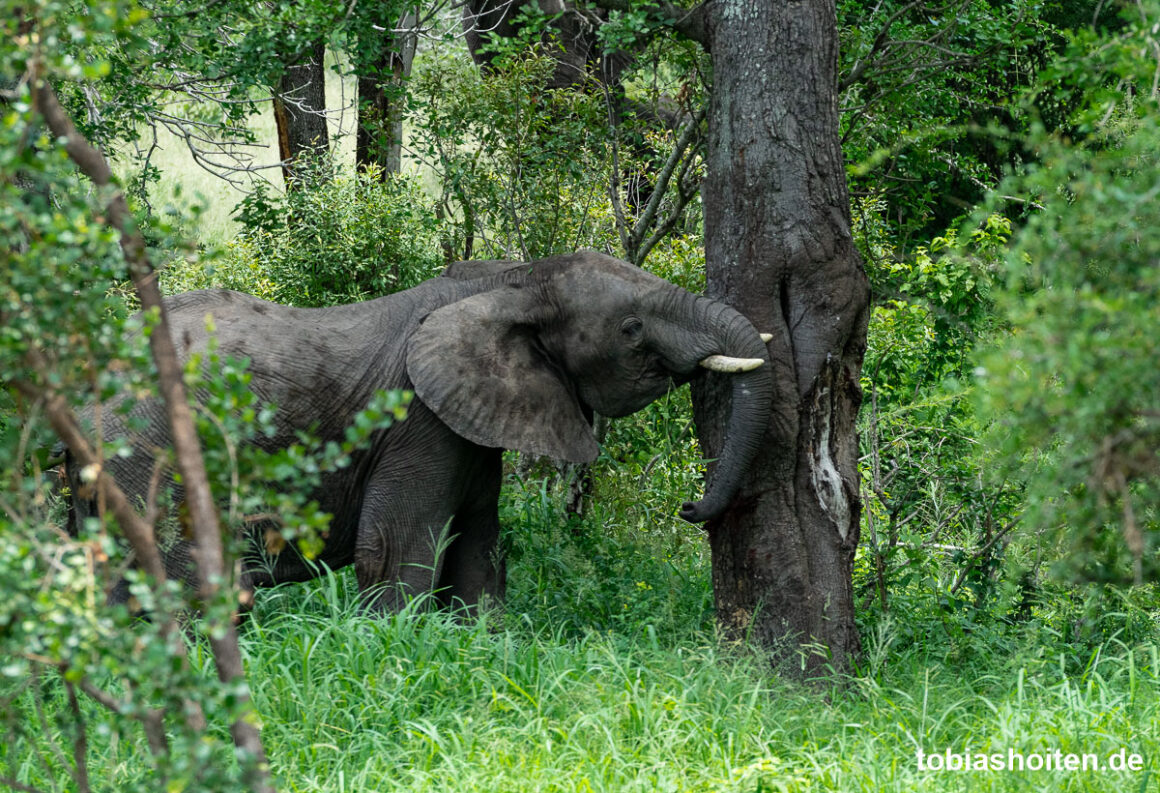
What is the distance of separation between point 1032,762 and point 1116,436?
216 cm

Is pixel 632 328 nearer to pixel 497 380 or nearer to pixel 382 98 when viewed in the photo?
pixel 497 380

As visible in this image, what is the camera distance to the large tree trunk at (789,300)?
5.75 metres

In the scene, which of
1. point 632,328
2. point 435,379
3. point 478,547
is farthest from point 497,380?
point 478,547

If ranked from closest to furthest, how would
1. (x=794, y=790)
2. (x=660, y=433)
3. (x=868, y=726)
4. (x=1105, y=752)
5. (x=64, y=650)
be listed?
(x=64, y=650)
(x=794, y=790)
(x=1105, y=752)
(x=868, y=726)
(x=660, y=433)

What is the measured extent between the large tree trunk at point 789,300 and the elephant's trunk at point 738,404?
7.4 inches

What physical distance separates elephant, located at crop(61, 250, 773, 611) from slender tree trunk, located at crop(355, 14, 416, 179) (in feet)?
6.50

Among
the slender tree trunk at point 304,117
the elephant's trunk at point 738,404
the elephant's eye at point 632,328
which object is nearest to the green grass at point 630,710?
the elephant's trunk at point 738,404

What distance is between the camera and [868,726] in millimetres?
4941

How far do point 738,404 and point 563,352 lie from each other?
3.39 feet

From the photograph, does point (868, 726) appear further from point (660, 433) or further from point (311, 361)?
point (660, 433)

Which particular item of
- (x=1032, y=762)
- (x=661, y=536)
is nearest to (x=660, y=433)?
(x=661, y=536)

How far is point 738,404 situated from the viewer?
557 centimetres

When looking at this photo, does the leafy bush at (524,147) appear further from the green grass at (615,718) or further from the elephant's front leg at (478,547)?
the green grass at (615,718)

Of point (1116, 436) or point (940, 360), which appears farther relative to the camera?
point (940, 360)
